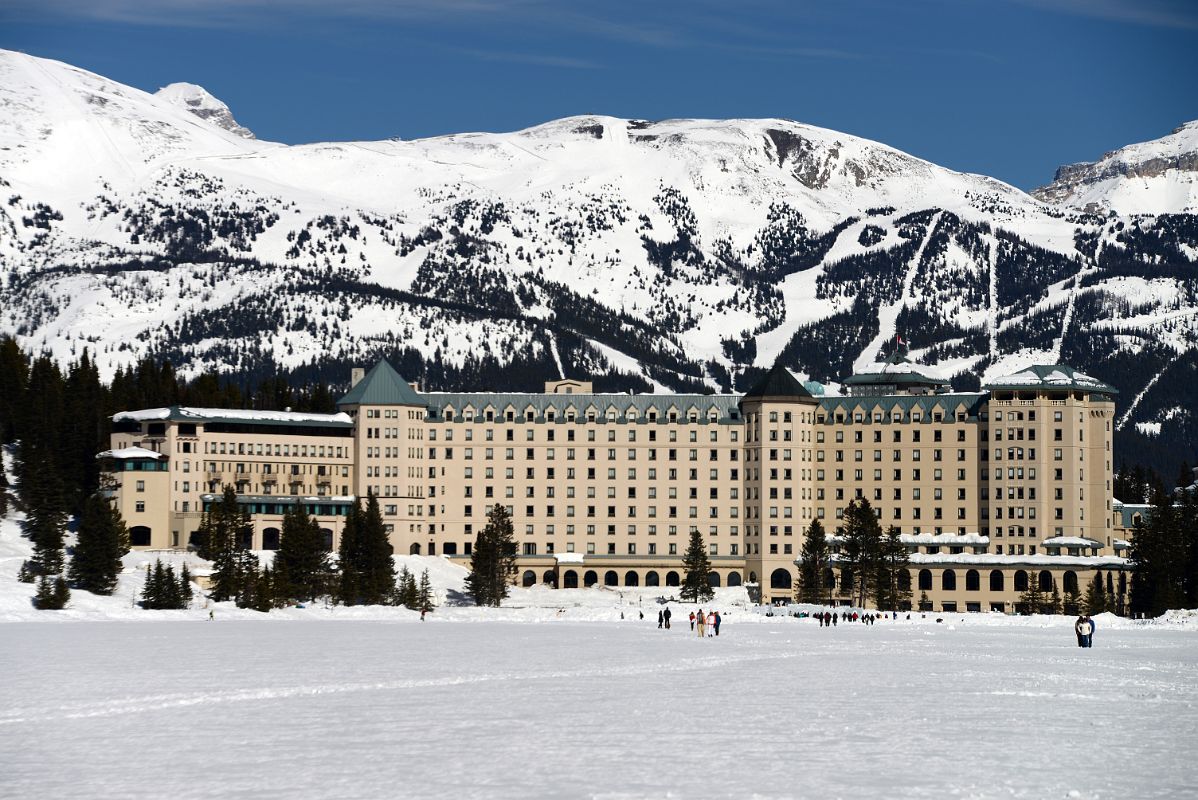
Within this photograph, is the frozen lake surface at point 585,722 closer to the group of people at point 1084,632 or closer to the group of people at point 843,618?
the group of people at point 1084,632

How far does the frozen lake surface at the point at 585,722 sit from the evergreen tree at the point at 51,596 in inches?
1734

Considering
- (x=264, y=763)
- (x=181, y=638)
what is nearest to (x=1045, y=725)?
(x=264, y=763)

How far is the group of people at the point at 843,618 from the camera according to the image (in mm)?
179375

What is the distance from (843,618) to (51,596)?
253 ft

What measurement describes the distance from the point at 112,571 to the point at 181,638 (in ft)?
184

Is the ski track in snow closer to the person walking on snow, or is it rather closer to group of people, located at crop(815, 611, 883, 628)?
the person walking on snow

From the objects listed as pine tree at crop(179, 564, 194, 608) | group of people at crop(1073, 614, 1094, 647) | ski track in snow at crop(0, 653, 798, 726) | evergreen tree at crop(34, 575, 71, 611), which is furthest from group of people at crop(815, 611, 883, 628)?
ski track in snow at crop(0, 653, 798, 726)

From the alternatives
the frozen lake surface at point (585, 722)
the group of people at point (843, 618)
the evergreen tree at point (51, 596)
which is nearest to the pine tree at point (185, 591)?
the evergreen tree at point (51, 596)

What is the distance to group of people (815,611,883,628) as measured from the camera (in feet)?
589

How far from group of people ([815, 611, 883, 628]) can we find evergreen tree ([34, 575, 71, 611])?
64.4 metres

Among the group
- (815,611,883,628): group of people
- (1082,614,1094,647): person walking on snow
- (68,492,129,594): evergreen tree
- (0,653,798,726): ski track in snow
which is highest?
(68,492,129,594): evergreen tree

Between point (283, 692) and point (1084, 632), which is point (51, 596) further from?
point (283, 692)

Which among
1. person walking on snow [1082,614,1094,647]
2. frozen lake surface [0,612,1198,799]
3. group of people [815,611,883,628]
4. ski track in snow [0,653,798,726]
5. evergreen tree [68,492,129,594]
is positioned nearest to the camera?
frozen lake surface [0,612,1198,799]

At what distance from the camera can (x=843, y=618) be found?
196000 mm
